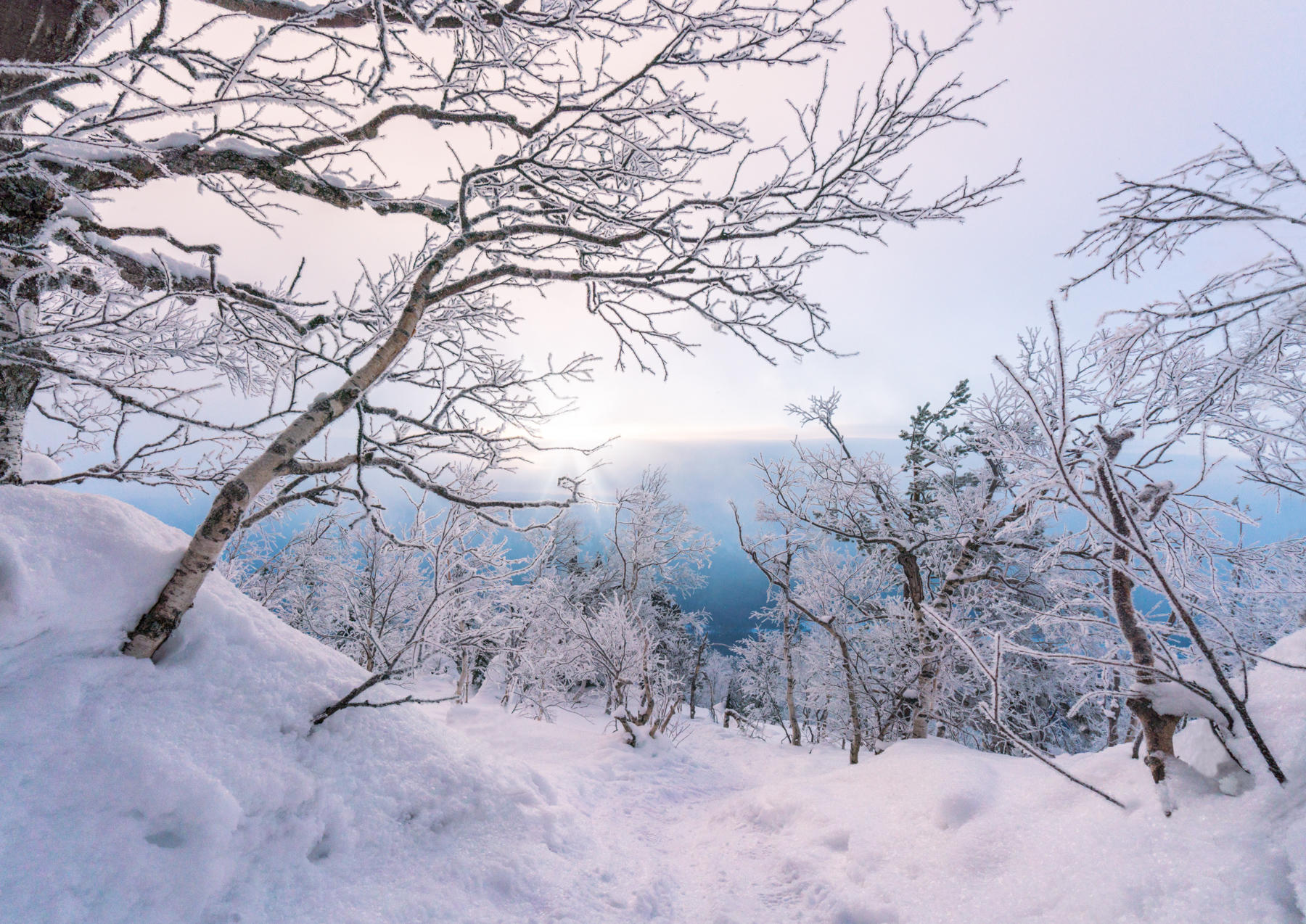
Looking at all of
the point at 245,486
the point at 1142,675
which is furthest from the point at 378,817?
the point at 1142,675

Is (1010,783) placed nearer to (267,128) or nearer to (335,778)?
(335,778)

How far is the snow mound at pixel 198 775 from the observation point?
1.68m

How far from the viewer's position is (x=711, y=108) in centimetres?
278

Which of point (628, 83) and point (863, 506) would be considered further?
point (863, 506)

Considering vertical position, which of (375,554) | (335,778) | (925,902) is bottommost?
(375,554)

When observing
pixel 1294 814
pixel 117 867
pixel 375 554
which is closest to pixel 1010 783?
pixel 1294 814

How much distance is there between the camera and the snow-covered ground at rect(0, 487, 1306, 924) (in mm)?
1633

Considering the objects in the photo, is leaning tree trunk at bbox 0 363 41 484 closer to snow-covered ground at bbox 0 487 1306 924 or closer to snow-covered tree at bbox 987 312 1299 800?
snow-covered ground at bbox 0 487 1306 924

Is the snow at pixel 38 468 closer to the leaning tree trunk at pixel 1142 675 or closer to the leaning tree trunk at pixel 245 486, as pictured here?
the leaning tree trunk at pixel 245 486

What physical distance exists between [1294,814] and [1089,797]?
3.38ft

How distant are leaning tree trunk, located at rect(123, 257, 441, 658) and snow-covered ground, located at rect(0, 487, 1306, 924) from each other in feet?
0.32

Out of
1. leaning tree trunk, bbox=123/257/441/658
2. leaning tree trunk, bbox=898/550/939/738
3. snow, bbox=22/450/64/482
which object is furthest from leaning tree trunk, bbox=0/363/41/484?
leaning tree trunk, bbox=898/550/939/738

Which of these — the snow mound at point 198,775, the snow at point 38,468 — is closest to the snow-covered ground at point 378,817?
the snow mound at point 198,775

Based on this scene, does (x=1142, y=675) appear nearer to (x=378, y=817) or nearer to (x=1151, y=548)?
(x=1151, y=548)
